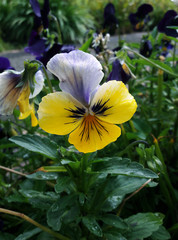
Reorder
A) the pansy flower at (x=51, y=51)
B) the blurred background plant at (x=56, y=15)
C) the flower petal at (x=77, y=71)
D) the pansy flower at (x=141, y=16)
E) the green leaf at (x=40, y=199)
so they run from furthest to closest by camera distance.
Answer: the blurred background plant at (x=56, y=15)
the pansy flower at (x=141, y=16)
the pansy flower at (x=51, y=51)
the green leaf at (x=40, y=199)
the flower petal at (x=77, y=71)

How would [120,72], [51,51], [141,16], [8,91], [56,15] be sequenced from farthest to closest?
[56,15] → [141,16] → [51,51] → [120,72] → [8,91]

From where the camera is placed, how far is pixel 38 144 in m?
0.66

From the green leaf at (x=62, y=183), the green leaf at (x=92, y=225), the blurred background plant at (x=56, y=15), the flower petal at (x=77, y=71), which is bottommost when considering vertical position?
the blurred background plant at (x=56, y=15)

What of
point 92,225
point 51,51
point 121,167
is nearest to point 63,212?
point 92,225

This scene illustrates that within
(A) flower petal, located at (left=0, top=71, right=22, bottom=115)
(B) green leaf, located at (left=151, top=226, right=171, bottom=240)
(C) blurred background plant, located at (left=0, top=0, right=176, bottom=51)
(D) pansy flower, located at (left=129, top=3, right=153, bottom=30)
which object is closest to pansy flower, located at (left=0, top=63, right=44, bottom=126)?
(A) flower petal, located at (left=0, top=71, right=22, bottom=115)

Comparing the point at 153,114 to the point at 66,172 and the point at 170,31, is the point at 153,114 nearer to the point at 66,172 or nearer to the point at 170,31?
the point at 170,31

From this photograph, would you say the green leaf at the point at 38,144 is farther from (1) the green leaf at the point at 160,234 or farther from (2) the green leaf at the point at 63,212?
(1) the green leaf at the point at 160,234

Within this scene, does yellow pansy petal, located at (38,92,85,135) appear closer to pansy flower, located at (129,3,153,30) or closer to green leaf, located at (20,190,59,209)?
green leaf, located at (20,190,59,209)

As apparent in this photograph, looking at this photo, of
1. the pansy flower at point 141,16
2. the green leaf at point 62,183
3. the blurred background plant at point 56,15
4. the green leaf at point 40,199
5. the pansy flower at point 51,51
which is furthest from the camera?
the blurred background plant at point 56,15

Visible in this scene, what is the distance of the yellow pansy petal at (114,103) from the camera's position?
50 cm

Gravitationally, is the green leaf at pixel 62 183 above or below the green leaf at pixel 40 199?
above

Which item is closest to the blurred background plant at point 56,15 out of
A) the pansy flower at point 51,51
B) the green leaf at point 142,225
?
the pansy flower at point 51,51

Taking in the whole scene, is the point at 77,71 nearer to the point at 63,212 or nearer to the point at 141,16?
the point at 63,212

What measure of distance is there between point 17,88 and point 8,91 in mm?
21
